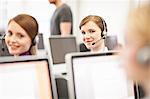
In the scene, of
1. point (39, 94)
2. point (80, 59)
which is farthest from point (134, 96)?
point (39, 94)

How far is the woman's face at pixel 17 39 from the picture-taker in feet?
4.47

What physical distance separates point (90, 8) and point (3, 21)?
1.49 metres

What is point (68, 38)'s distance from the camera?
243 centimetres

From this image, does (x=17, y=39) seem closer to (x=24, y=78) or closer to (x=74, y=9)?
(x=24, y=78)

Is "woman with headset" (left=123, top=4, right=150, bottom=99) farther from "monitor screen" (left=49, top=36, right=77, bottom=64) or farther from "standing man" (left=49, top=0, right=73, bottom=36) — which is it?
"standing man" (left=49, top=0, right=73, bottom=36)

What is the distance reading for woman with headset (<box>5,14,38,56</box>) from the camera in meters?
1.36

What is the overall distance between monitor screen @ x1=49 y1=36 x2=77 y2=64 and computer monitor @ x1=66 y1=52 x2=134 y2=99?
1257 mm

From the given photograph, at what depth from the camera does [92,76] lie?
1.00 metres

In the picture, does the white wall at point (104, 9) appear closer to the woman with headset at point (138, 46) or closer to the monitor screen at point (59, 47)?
the monitor screen at point (59, 47)

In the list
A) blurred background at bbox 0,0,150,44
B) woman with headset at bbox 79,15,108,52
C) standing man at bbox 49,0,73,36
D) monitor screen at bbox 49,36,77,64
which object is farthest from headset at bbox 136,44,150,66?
blurred background at bbox 0,0,150,44

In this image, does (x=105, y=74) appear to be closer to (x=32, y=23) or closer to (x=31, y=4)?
(x=32, y=23)

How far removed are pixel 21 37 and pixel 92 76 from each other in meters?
0.50

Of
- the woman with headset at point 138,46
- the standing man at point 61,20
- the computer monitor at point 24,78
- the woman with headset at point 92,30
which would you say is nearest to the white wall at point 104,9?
the standing man at point 61,20

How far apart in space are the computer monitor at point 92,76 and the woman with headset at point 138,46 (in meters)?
0.47
